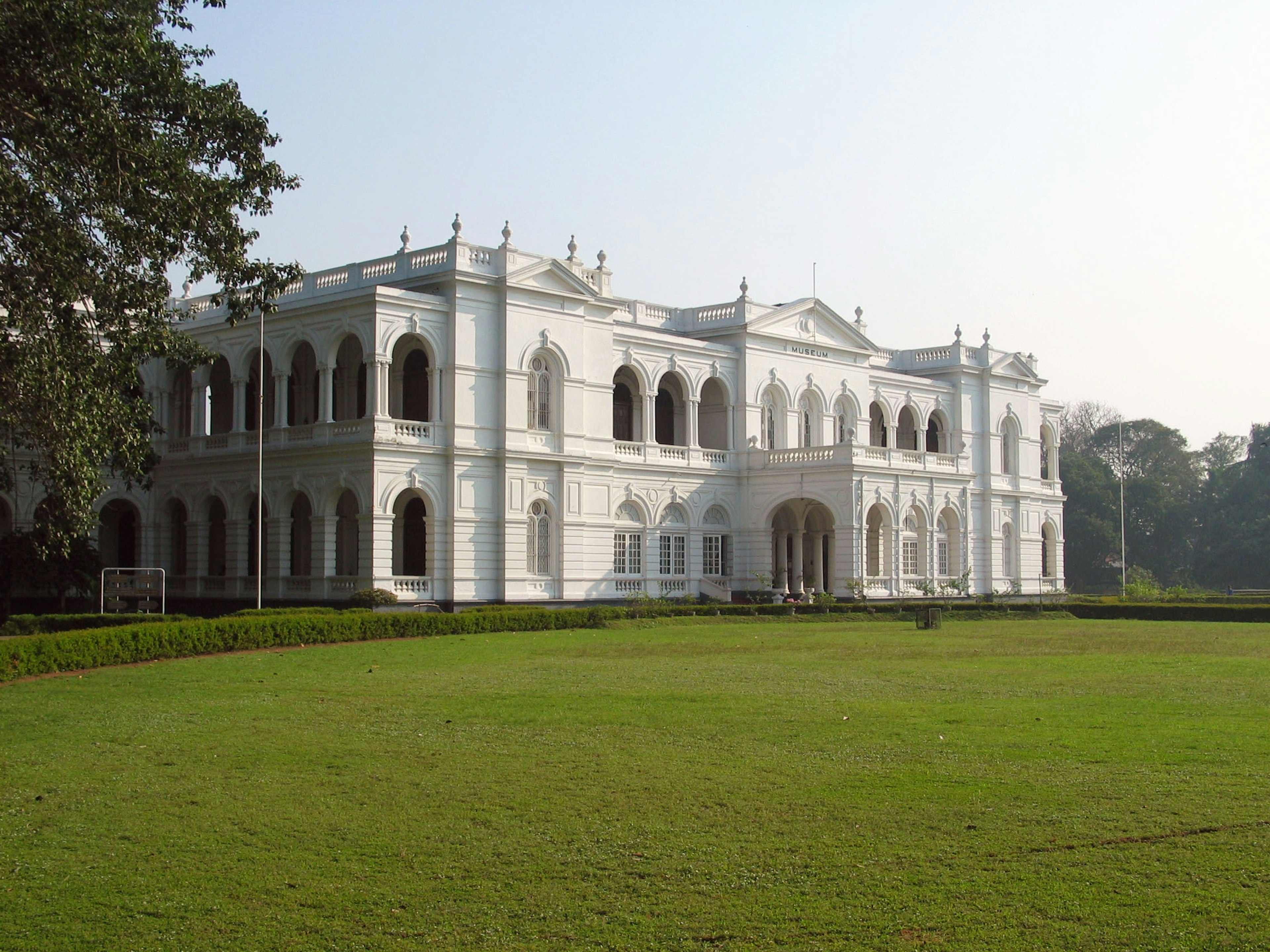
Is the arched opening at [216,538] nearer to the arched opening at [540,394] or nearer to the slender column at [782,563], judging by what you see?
the arched opening at [540,394]

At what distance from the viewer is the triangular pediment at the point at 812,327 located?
51.6 meters

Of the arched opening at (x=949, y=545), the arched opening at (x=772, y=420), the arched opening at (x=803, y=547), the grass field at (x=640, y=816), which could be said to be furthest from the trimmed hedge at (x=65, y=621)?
the arched opening at (x=949, y=545)

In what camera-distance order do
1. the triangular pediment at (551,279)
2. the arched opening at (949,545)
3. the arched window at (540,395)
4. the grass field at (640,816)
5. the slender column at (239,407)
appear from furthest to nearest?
the arched opening at (949,545) → the arched window at (540,395) → the slender column at (239,407) → the triangular pediment at (551,279) → the grass field at (640,816)

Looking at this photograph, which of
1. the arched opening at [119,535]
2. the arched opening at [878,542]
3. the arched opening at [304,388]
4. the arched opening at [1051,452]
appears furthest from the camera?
the arched opening at [1051,452]

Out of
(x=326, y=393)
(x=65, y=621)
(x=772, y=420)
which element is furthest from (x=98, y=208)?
(x=772, y=420)

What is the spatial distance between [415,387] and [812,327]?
17340mm

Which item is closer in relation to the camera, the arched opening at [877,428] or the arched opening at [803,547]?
the arched opening at [803,547]

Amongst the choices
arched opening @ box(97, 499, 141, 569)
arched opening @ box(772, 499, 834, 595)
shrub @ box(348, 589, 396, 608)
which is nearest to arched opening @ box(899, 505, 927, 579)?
arched opening @ box(772, 499, 834, 595)

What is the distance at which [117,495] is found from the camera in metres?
44.2

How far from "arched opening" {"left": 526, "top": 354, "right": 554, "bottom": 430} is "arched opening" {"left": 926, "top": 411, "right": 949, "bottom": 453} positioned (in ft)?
69.8

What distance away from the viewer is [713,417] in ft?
170

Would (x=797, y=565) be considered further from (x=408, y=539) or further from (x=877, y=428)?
(x=408, y=539)

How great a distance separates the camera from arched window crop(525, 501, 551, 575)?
42719mm

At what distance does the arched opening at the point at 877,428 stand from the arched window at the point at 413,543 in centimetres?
2354
